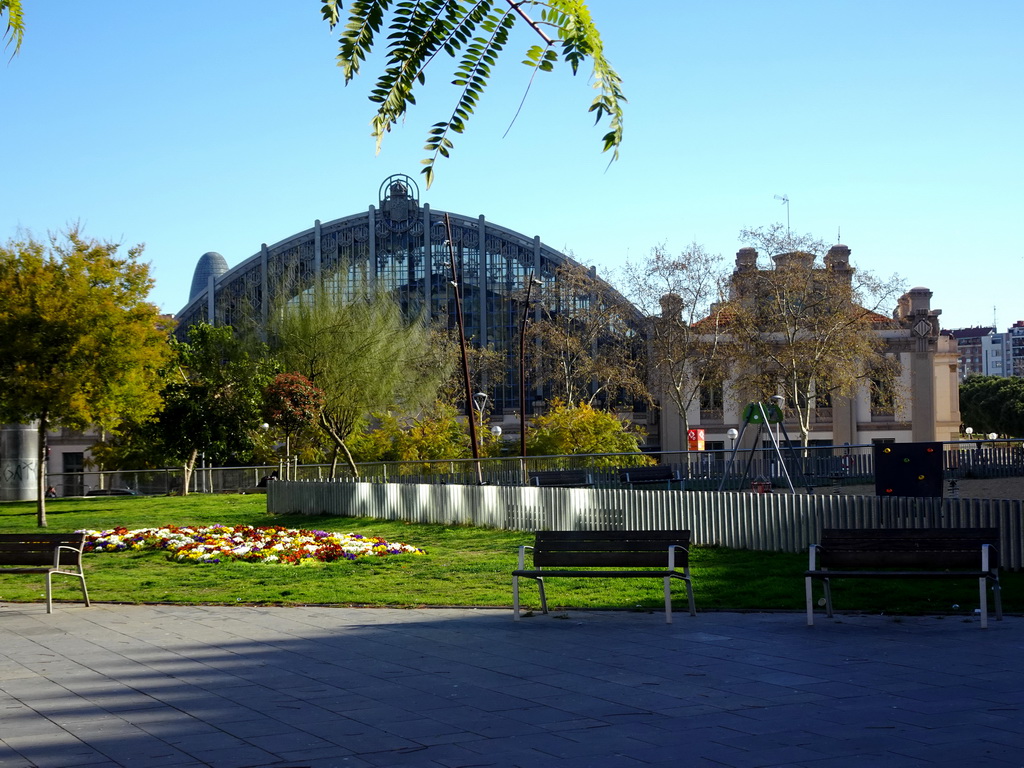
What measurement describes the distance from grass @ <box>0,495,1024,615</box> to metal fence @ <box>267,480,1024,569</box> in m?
0.44

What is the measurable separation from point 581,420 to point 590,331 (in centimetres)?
1276

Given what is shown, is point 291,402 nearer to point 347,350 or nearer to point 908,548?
point 347,350

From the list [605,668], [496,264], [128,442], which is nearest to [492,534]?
[605,668]

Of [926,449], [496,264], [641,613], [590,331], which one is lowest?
[641,613]

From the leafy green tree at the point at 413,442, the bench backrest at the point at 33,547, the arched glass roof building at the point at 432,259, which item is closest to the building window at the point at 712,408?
the arched glass roof building at the point at 432,259

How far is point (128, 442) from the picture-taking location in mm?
49594

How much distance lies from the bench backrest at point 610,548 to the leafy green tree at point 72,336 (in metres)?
20.1

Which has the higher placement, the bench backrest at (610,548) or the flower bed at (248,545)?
the bench backrest at (610,548)

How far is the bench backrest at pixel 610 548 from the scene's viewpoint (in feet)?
36.8

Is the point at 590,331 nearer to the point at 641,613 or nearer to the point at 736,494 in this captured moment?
the point at 736,494

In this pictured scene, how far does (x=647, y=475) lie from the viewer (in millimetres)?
28844

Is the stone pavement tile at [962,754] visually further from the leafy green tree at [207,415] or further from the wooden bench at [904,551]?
the leafy green tree at [207,415]

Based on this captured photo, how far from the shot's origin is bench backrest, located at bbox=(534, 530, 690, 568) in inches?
441

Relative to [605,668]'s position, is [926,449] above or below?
above
